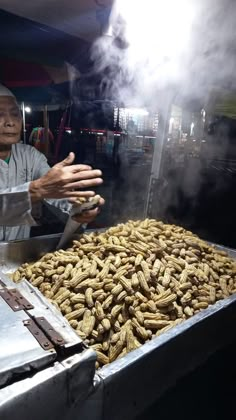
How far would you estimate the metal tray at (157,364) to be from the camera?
3.95ft

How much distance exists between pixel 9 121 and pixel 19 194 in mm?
984

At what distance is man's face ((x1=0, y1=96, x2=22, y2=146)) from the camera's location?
9.18ft

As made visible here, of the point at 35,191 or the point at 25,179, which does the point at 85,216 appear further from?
the point at 25,179

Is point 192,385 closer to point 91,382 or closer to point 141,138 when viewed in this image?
point 91,382

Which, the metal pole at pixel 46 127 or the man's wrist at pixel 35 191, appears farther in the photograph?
the metal pole at pixel 46 127

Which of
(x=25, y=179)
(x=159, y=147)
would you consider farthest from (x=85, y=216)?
(x=159, y=147)

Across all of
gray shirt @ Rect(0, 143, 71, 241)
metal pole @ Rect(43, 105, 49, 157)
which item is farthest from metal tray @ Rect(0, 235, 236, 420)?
metal pole @ Rect(43, 105, 49, 157)

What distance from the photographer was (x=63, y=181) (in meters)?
2.05

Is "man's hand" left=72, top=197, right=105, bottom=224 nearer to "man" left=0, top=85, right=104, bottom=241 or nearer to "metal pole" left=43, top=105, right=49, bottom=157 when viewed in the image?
"man" left=0, top=85, right=104, bottom=241

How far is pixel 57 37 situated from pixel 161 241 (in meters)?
3.04

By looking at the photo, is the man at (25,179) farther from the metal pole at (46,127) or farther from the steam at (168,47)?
the metal pole at (46,127)

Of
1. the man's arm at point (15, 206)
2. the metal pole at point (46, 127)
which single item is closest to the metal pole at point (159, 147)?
the man's arm at point (15, 206)

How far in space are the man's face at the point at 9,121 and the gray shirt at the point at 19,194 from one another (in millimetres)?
215

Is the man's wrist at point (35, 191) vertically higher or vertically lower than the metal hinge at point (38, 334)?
higher
